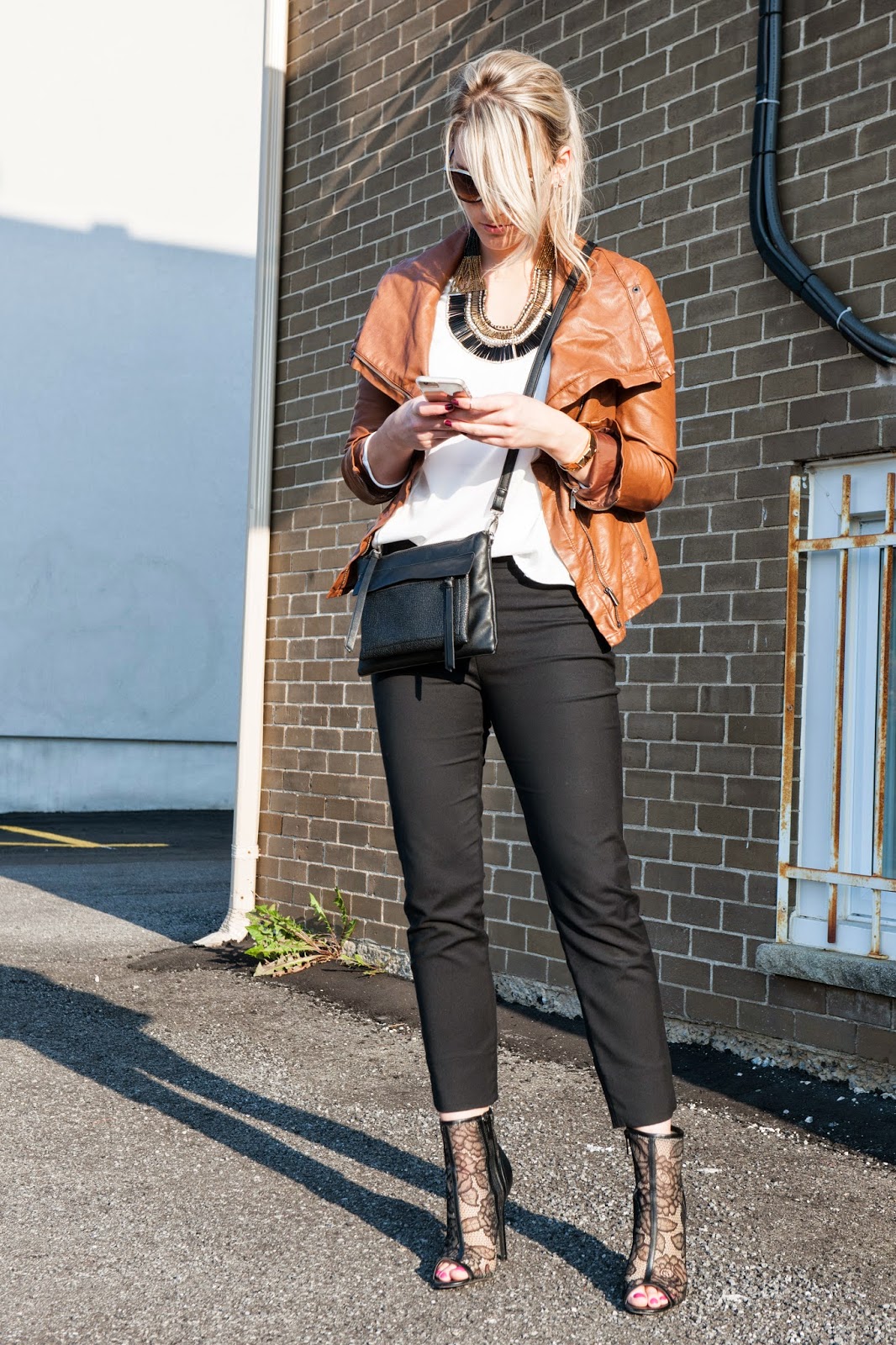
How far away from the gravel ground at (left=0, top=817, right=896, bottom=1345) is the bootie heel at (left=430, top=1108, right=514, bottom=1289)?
56 mm

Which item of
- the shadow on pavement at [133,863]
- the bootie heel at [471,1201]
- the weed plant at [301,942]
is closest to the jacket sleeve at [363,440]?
the bootie heel at [471,1201]

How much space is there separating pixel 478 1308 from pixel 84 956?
3.73 m

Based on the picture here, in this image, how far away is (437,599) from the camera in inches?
90.9

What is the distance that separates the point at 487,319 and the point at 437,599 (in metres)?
0.55

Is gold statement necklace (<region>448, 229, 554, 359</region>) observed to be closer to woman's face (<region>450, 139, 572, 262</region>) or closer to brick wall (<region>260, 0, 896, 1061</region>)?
woman's face (<region>450, 139, 572, 262</region>)

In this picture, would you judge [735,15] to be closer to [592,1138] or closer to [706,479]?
[706,479]

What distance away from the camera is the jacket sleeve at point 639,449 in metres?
2.31

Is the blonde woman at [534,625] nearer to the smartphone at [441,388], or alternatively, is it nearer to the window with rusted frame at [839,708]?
the smartphone at [441,388]

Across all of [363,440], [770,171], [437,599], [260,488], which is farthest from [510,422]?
[260,488]

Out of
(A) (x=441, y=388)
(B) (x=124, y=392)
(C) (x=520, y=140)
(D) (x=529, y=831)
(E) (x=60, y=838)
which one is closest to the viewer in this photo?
(A) (x=441, y=388)

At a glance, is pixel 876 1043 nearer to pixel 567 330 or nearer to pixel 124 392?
pixel 567 330

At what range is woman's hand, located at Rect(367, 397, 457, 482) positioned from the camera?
2.19 metres

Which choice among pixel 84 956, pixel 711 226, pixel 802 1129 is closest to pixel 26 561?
pixel 84 956

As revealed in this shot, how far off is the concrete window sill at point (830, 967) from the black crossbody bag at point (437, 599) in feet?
6.25
